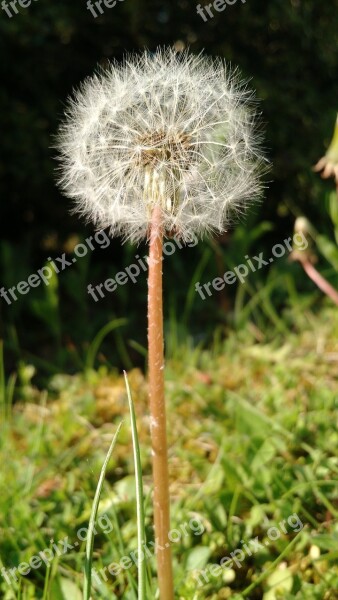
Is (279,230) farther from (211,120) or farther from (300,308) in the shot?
(211,120)

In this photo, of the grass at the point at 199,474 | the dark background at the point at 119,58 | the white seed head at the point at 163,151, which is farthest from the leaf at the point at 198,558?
the dark background at the point at 119,58

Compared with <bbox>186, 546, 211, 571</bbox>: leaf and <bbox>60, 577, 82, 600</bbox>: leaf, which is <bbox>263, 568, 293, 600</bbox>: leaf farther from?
<bbox>60, 577, 82, 600</bbox>: leaf

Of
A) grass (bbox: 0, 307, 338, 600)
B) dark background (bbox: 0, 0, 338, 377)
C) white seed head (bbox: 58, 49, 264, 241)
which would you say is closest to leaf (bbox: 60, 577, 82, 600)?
grass (bbox: 0, 307, 338, 600)

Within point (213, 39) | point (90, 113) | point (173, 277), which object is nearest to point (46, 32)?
point (213, 39)

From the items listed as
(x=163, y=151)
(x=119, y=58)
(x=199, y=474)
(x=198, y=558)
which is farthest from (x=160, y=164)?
(x=119, y=58)

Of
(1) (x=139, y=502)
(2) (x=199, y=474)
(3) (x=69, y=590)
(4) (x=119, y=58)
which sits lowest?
(2) (x=199, y=474)

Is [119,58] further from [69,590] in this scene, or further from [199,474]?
[69,590]
